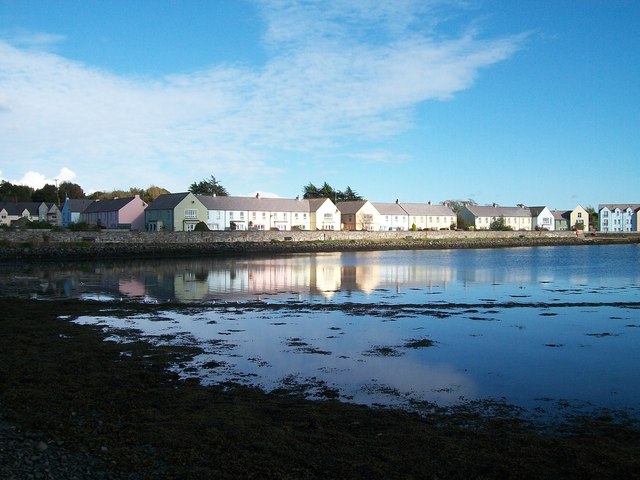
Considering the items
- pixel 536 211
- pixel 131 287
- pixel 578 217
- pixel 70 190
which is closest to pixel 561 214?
pixel 578 217

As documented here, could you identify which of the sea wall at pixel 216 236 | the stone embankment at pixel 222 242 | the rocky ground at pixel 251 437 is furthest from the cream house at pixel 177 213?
the rocky ground at pixel 251 437

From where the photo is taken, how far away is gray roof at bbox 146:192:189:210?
261 feet

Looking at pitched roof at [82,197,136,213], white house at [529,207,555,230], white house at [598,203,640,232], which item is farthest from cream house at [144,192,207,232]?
white house at [598,203,640,232]

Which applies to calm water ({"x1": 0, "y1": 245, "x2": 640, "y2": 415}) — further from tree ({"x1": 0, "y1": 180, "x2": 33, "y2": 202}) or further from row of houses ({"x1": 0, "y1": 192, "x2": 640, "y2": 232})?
tree ({"x1": 0, "y1": 180, "x2": 33, "y2": 202})

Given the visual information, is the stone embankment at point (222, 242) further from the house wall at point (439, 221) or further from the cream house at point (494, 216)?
the cream house at point (494, 216)

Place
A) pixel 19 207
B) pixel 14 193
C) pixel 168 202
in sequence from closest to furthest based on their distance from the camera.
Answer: pixel 168 202
pixel 19 207
pixel 14 193

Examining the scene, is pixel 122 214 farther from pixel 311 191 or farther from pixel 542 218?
pixel 542 218

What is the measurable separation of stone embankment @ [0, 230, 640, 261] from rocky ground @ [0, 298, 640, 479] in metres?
46.2

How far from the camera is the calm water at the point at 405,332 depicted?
1082cm

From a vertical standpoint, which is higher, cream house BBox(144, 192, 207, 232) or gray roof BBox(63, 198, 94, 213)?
gray roof BBox(63, 198, 94, 213)

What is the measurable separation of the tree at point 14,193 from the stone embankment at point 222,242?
7109 cm

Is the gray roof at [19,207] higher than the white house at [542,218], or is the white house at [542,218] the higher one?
the gray roof at [19,207]

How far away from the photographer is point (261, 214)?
290 feet

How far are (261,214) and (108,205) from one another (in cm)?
2308
